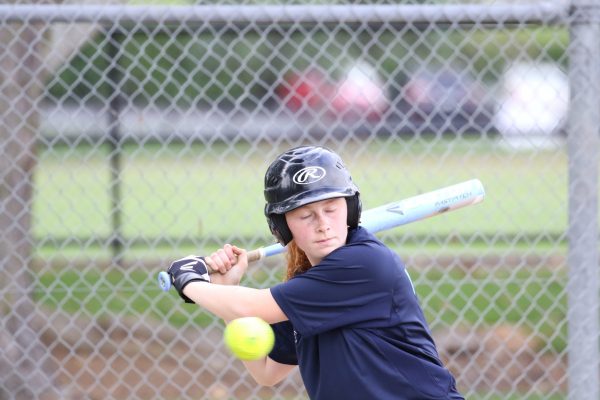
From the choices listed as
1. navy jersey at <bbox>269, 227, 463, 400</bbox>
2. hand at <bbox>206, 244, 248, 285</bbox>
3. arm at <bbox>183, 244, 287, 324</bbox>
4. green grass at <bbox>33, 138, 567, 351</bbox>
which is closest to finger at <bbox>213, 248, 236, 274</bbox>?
hand at <bbox>206, 244, 248, 285</bbox>

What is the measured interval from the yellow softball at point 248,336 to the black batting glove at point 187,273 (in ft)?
0.71

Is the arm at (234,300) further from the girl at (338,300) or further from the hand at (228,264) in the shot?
the hand at (228,264)

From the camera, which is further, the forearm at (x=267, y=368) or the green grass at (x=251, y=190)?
the green grass at (x=251, y=190)

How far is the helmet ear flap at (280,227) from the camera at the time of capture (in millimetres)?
2705

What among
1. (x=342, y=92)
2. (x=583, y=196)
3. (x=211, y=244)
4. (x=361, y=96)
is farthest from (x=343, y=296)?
(x=342, y=92)

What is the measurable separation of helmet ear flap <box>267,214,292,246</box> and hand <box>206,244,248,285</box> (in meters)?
0.23

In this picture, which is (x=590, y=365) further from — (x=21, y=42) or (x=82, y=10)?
(x=21, y=42)

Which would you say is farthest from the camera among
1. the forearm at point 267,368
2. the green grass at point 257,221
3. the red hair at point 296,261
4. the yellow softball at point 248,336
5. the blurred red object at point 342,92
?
the blurred red object at point 342,92

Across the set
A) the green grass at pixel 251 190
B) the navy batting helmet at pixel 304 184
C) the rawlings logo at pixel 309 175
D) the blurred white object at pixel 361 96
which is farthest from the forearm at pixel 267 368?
the blurred white object at pixel 361 96

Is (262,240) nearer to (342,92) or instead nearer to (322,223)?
(322,223)

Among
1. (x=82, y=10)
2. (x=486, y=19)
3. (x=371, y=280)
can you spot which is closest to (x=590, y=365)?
(x=486, y=19)

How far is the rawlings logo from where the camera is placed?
261 cm

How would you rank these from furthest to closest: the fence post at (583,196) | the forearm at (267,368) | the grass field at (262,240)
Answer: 1. the grass field at (262,240)
2. the fence post at (583,196)
3. the forearm at (267,368)

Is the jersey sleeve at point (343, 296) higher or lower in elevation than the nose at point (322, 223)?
lower
